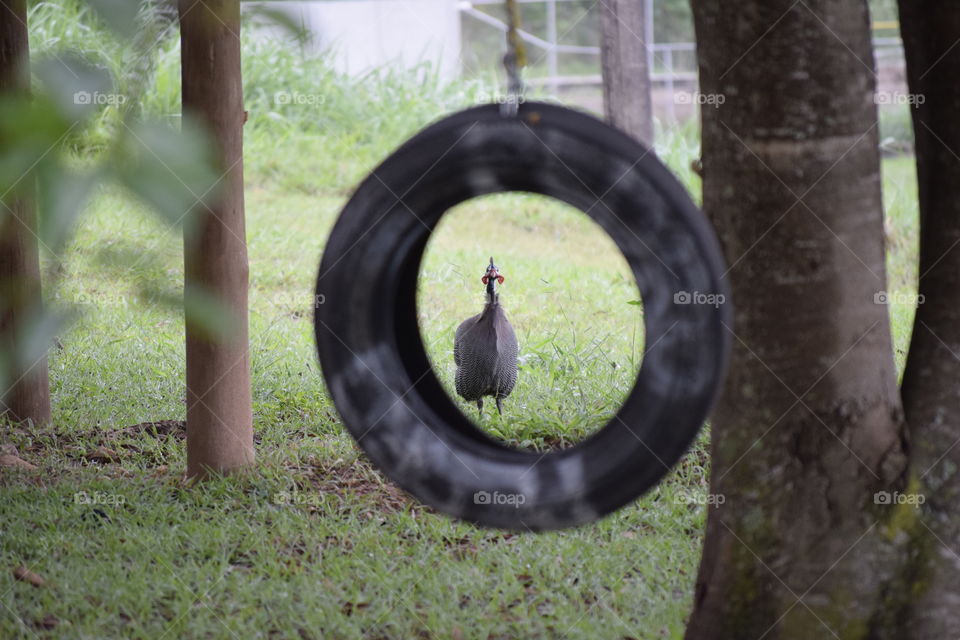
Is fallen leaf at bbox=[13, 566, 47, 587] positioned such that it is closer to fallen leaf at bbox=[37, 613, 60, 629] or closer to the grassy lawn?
the grassy lawn

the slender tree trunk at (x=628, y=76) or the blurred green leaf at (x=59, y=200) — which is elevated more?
the slender tree trunk at (x=628, y=76)

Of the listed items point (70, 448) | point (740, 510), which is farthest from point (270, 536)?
point (740, 510)

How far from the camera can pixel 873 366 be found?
2.21m

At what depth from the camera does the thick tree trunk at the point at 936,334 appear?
2.29 meters

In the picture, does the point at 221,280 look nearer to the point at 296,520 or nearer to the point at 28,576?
the point at 296,520

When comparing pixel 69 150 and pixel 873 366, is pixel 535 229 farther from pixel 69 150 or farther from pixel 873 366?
pixel 69 150

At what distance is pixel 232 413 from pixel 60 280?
3136mm
